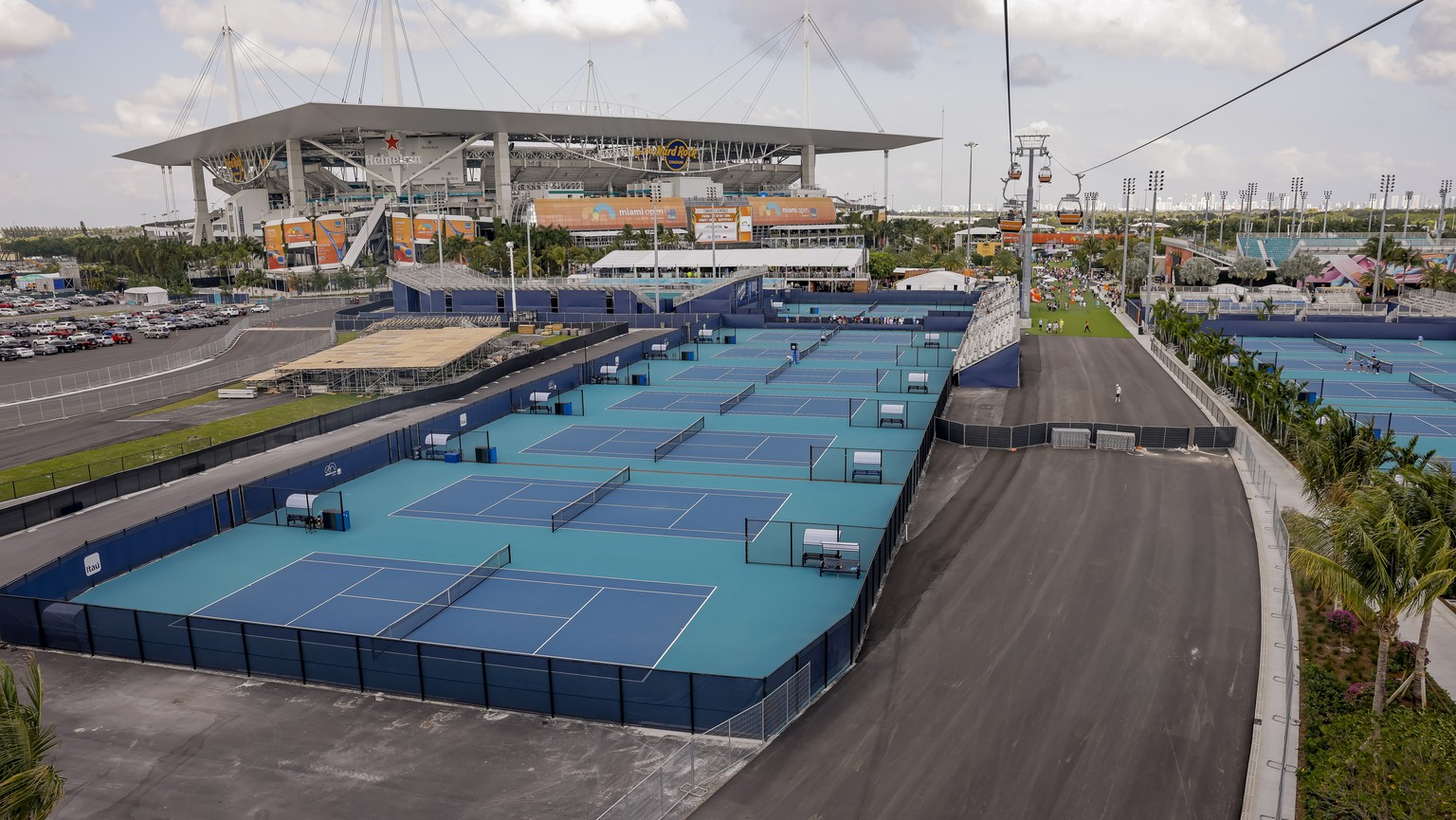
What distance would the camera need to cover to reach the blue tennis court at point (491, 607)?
883 inches

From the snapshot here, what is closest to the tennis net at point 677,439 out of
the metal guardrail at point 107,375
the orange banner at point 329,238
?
the metal guardrail at point 107,375

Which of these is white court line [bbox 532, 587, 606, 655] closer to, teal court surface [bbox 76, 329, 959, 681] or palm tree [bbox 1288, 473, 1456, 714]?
teal court surface [bbox 76, 329, 959, 681]

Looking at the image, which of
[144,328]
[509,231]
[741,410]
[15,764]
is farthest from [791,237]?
[15,764]

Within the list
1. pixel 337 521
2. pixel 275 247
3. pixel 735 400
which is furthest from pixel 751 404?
pixel 275 247

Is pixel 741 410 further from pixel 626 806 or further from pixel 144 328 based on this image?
pixel 144 328

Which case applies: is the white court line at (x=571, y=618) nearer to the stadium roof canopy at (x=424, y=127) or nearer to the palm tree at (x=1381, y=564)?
the palm tree at (x=1381, y=564)

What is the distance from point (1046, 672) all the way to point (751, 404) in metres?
32.8

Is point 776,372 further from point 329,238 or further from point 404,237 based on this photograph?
point 329,238

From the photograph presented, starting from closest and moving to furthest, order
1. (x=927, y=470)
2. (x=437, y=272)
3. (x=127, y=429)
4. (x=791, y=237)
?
(x=927, y=470), (x=127, y=429), (x=437, y=272), (x=791, y=237)

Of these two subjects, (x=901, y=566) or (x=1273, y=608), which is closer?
(x=1273, y=608)

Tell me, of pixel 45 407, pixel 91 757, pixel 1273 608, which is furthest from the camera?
pixel 45 407

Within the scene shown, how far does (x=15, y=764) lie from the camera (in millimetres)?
9453

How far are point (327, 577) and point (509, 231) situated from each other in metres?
119

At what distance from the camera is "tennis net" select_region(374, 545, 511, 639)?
914 inches
